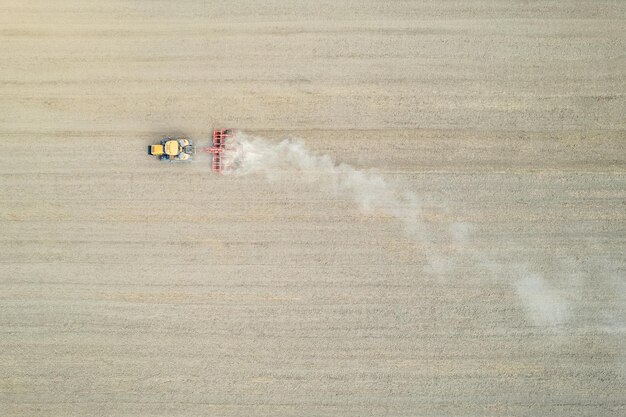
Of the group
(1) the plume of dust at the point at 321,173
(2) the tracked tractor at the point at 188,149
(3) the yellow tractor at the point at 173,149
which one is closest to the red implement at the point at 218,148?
(2) the tracked tractor at the point at 188,149

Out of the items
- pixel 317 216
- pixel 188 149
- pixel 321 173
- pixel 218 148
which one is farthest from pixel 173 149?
pixel 317 216

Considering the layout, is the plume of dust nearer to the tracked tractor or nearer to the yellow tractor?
the tracked tractor

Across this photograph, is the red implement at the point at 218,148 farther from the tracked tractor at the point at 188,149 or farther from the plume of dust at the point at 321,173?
the plume of dust at the point at 321,173

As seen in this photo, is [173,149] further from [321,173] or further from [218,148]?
[321,173]

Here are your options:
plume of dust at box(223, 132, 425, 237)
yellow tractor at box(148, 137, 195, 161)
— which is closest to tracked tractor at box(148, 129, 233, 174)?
yellow tractor at box(148, 137, 195, 161)

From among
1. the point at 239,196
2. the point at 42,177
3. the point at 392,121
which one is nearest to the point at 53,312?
the point at 42,177
